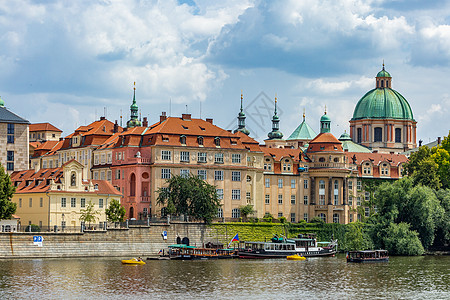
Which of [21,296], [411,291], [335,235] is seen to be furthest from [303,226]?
[21,296]

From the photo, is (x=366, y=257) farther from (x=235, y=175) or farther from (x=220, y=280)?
(x=220, y=280)

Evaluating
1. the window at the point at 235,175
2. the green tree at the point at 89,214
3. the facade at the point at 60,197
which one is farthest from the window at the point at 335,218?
the green tree at the point at 89,214


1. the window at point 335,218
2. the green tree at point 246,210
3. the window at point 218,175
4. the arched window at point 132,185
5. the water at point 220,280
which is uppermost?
the window at point 218,175

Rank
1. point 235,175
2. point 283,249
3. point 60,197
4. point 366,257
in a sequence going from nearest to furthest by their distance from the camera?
point 366,257 → point 60,197 → point 283,249 → point 235,175

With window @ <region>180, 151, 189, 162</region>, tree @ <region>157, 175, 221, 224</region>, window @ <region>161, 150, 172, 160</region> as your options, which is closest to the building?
window @ <region>161, 150, 172, 160</region>

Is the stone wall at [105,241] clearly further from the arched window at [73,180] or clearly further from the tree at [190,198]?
the arched window at [73,180]

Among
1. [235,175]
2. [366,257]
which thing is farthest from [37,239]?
[235,175]

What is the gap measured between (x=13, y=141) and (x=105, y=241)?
3878 cm

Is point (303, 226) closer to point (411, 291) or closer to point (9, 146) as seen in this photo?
point (9, 146)

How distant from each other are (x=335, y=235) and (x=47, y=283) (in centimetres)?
7306

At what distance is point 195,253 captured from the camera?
136875 millimetres

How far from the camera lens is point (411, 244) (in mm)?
151000

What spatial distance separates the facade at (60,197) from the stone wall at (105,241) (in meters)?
8.05

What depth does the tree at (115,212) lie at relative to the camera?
14325 cm
